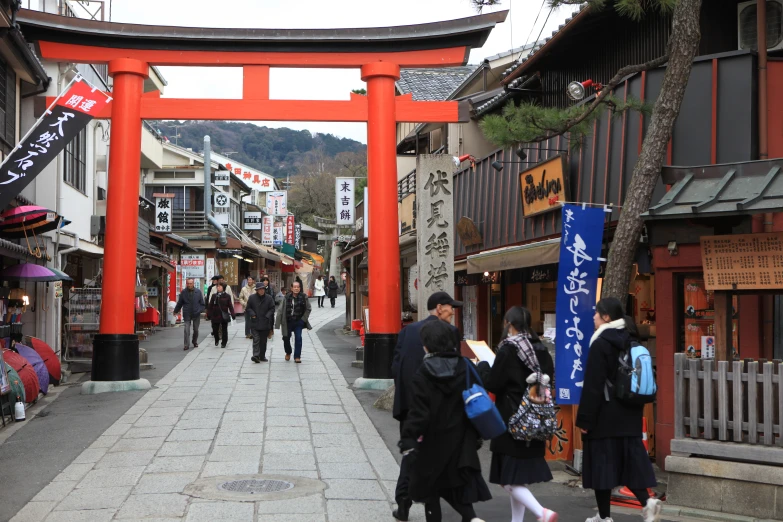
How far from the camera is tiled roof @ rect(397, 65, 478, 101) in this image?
92.2ft

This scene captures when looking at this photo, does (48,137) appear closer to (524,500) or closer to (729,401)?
(524,500)

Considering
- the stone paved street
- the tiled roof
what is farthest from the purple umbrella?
the tiled roof

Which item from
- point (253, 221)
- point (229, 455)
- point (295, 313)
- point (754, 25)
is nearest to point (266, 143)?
point (253, 221)

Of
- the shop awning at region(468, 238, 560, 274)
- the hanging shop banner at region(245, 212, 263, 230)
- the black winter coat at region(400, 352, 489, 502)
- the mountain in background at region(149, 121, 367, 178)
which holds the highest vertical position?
the mountain in background at region(149, 121, 367, 178)

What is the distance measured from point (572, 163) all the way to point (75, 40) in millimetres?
8330

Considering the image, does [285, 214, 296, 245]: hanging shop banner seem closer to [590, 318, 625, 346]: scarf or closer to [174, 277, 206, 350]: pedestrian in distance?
[174, 277, 206, 350]: pedestrian in distance

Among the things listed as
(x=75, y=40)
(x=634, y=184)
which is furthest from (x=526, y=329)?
(x=75, y=40)

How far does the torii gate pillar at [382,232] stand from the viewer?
14.2 meters

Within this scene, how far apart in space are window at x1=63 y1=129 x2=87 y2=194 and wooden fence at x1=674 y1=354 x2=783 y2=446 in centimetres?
1424

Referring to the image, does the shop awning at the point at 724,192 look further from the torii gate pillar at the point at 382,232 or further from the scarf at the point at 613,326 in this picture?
the torii gate pillar at the point at 382,232

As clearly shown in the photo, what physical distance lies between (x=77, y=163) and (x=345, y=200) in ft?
44.1

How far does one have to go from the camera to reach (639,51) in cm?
1248

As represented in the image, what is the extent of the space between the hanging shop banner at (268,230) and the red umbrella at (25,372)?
40.3 metres

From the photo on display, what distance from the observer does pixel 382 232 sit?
1420 centimetres
